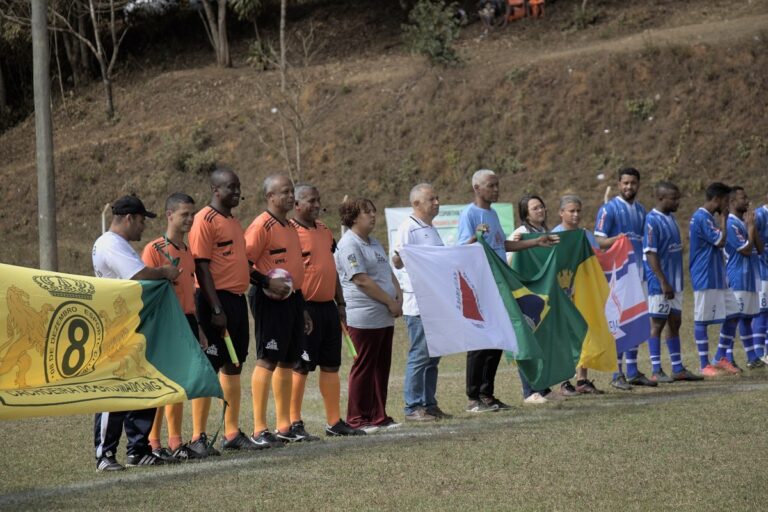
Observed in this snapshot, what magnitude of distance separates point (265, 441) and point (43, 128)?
7.25 m

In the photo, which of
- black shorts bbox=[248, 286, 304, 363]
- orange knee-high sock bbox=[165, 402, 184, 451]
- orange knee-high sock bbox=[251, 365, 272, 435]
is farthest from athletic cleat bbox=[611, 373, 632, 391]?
orange knee-high sock bbox=[165, 402, 184, 451]

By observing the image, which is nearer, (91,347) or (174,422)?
(91,347)

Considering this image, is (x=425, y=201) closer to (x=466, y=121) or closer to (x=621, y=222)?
(x=621, y=222)

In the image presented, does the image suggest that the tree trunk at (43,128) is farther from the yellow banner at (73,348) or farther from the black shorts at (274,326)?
the yellow banner at (73,348)

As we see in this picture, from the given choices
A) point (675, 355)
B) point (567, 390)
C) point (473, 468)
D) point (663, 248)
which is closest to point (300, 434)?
point (473, 468)

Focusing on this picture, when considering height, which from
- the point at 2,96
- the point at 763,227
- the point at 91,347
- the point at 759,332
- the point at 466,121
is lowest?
the point at 759,332

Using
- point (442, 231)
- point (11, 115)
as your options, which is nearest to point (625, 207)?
point (442, 231)

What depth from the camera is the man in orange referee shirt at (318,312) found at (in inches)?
396

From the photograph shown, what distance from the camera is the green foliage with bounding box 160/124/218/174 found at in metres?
39.7

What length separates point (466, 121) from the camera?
36312 mm

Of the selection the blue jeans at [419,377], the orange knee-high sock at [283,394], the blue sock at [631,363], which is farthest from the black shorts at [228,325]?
the blue sock at [631,363]

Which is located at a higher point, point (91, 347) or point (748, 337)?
point (91, 347)

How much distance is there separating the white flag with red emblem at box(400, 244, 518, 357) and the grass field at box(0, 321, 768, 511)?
→ 29.7 inches

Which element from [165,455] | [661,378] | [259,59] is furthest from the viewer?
[259,59]
